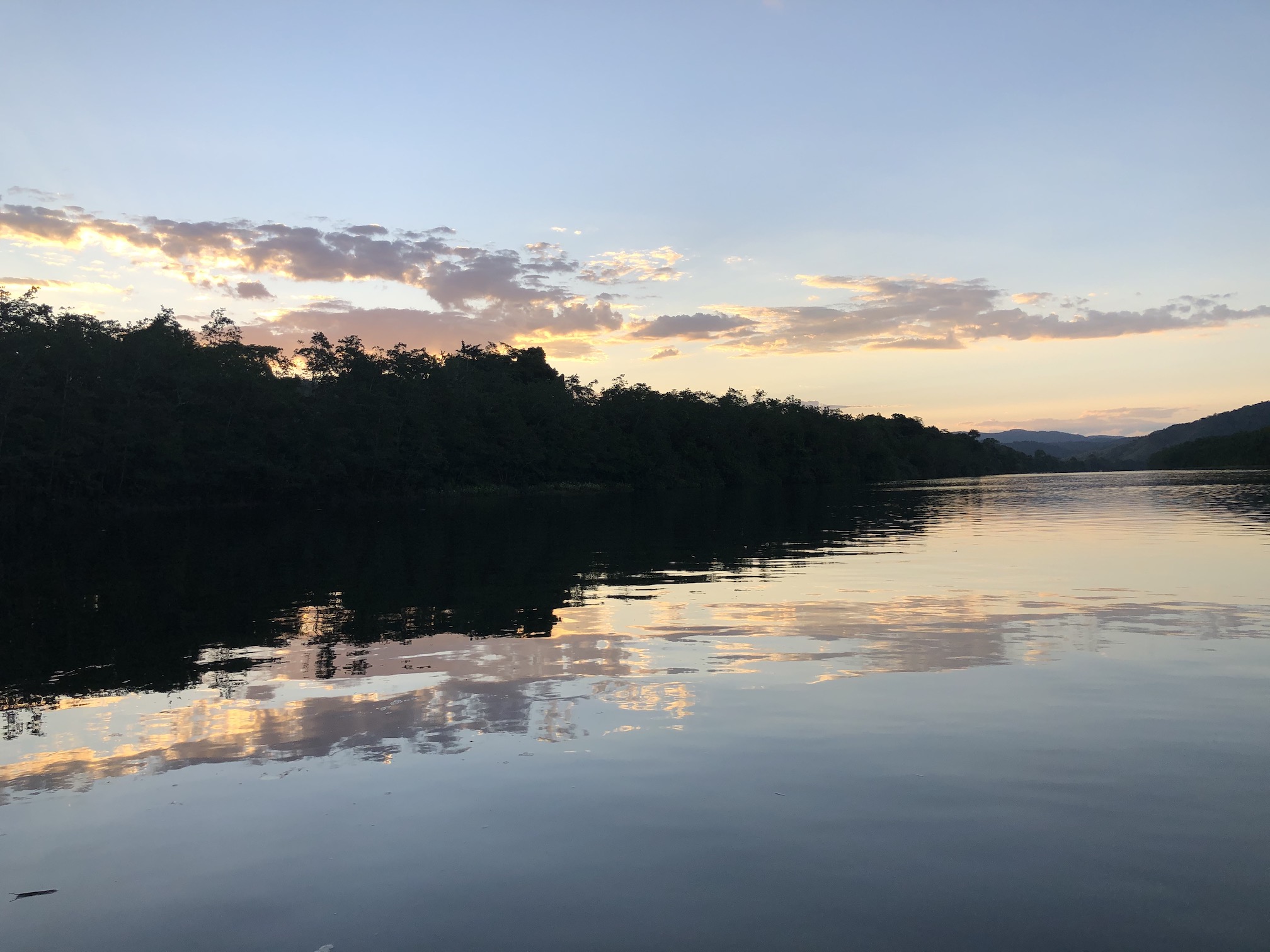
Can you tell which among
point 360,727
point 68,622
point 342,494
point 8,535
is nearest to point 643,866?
point 360,727

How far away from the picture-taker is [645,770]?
7.01m

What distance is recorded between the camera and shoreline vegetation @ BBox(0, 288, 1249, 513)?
2250 inches

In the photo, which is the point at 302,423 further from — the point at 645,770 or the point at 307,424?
the point at 645,770

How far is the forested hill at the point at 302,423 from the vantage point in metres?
57.1

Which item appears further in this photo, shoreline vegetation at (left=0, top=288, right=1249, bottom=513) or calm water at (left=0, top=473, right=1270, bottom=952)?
shoreline vegetation at (left=0, top=288, right=1249, bottom=513)

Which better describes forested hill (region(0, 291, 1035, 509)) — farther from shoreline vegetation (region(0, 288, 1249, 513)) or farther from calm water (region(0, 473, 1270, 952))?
calm water (region(0, 473, 1270, 952))

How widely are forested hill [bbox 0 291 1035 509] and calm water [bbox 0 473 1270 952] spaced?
4750 cm

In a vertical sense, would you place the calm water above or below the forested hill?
below

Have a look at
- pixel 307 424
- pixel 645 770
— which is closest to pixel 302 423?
pixel 307 424

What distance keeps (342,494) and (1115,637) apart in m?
80.7

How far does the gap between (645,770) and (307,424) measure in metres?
79.6

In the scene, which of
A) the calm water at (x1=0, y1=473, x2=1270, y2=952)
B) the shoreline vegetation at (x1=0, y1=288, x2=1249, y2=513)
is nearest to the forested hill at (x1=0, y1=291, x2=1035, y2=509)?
the shoreline vegetation at (x1=0, y1=288, x2=1249, y2=513)

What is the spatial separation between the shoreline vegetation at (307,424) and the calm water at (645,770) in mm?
46785

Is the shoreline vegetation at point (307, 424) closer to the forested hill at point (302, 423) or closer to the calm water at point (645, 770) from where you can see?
the forested hill at point (302, 423)
